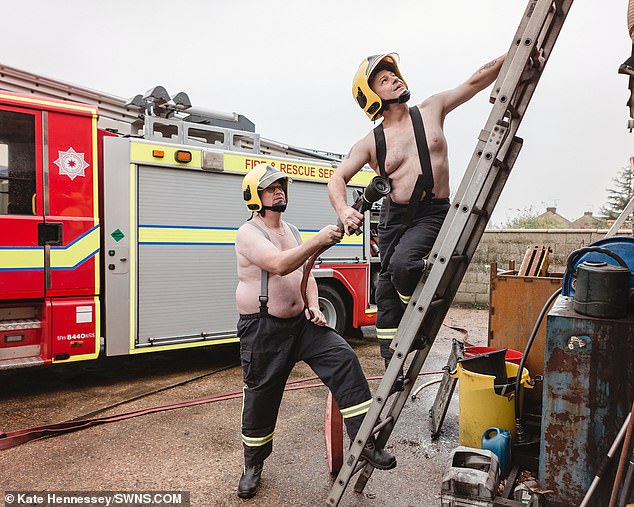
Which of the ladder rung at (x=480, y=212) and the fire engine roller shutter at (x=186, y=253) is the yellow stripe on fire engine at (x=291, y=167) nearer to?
the fire engine roller shutter at (x=186, y=253)

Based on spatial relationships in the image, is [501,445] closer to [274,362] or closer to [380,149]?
[274,362]

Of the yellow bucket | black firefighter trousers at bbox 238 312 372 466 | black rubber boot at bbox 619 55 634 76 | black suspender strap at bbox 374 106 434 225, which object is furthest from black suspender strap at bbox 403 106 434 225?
the yellow bucket

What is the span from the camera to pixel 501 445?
2846 mm

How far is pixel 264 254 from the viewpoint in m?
2.74

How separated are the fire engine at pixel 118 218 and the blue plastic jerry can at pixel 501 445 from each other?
10.8ft

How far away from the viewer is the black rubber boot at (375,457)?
2469mm

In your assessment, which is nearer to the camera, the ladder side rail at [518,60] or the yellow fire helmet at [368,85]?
the ladder side rail at [518,60]

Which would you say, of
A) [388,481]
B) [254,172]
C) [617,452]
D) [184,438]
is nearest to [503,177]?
[617,452]

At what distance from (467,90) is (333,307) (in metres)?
4.19

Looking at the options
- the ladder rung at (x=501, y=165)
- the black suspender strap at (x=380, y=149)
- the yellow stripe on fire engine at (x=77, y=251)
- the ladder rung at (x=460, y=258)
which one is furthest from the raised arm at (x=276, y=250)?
the yellow stripe on fire engine at (x=77, y=251)

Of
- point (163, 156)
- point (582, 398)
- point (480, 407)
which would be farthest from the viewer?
point (163, 156)

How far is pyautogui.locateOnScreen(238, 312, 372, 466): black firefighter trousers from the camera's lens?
275 centimetres

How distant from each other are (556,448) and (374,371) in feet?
11.1

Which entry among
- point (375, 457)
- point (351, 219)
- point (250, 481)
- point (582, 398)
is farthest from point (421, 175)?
point (250, 481)
